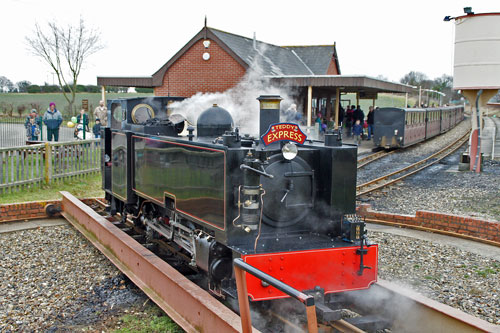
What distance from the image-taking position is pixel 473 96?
14953 millimetres

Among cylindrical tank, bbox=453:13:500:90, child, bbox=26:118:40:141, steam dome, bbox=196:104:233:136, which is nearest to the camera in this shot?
steam dome, bbox=196:104:233:136

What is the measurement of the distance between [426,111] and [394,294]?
24808 millimetres

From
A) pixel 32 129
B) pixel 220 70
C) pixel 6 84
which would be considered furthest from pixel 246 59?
pixel 6 84

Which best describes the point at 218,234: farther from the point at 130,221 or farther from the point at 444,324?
the point at 130,221

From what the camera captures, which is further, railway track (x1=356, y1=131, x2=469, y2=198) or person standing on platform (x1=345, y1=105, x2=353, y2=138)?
person standing on platform (x1=345, y1=105, x2=353, y2=138)

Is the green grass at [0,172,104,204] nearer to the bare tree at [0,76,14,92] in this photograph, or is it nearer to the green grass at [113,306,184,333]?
the green grass at [113,306,184,333]

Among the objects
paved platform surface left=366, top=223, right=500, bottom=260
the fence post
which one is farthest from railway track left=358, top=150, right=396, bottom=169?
the fence post

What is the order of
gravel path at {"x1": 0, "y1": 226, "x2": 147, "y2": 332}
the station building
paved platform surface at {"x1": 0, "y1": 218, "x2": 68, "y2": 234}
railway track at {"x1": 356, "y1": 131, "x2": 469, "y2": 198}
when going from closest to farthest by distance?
gravel path at {"x1": 0, "y1": 226, "x2": 147, "y2": 332}, paved platform surface at {"x1": 0, "y1": 218, "x2": 68, "y2": 234}, railway track at {"x1": 356, "y1": 131, "x2": 469, "y2": 198}, the station building

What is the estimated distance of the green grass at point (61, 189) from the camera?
1043cm

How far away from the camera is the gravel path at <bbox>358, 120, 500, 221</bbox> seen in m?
10.4

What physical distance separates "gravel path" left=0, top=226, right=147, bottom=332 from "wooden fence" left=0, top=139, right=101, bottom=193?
3.09 meters

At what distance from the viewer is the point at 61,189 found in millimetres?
11695

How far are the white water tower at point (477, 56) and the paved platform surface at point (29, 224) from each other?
11.9 metres

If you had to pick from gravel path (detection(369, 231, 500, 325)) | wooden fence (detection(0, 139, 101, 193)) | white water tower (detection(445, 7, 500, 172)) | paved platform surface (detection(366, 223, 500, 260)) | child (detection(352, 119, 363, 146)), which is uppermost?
white water tower (detection(445, 7, 500, 172))
